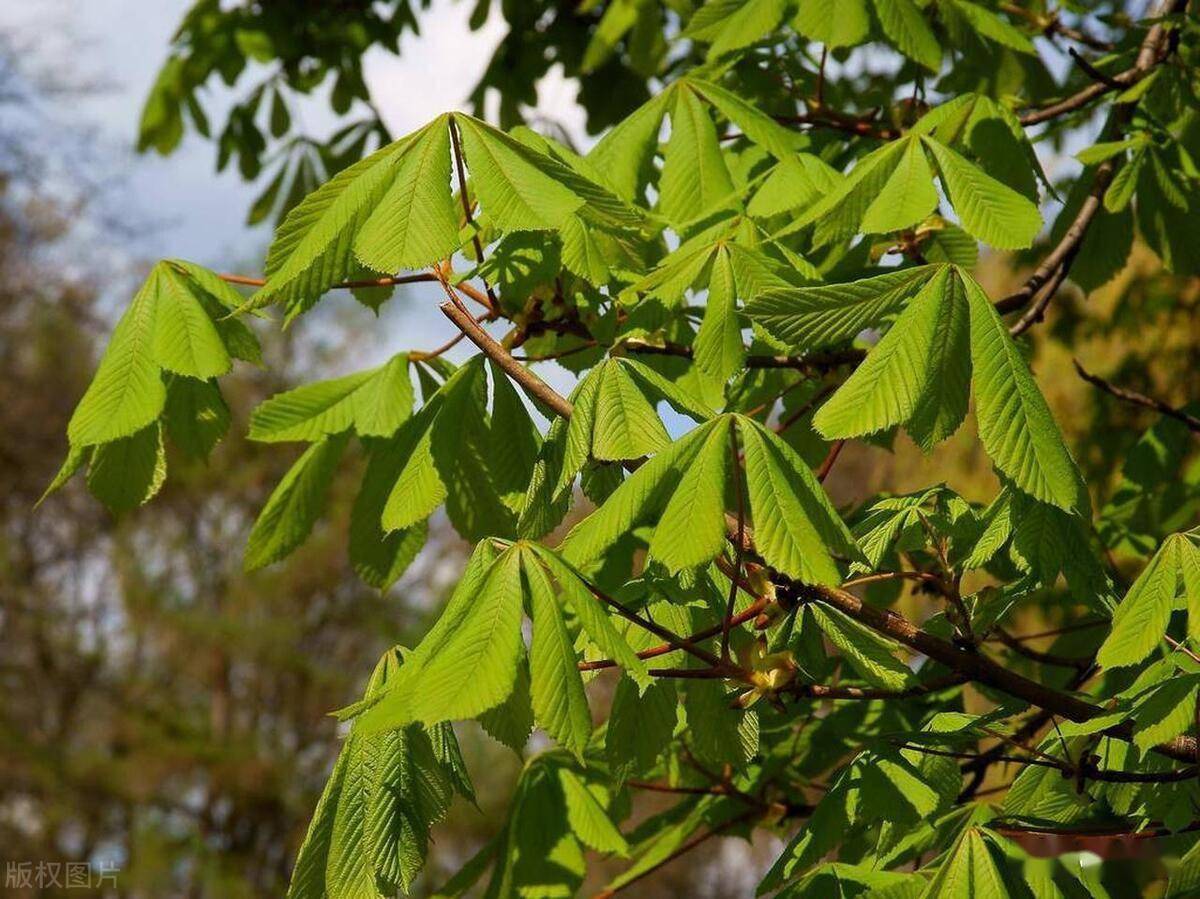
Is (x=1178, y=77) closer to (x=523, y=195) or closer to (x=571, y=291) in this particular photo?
(x=571, y=291)

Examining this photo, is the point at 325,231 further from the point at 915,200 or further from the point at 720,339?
the point at 915,200

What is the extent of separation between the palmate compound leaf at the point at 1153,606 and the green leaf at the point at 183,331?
40.7 inches

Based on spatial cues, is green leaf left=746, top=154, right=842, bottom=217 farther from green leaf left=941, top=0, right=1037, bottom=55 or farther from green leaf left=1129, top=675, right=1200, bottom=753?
green leaf left=1129, top=675, right=1200, bottom=753

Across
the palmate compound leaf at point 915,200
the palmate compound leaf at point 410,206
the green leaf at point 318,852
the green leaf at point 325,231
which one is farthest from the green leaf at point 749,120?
the green leaf at point 318,852

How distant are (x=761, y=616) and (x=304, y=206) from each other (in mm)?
637

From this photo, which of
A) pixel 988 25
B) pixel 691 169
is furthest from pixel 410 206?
→ pixel 988 25

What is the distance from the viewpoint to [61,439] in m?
12.9

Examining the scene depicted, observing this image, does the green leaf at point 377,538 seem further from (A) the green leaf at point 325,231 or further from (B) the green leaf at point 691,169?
(B) the green leaf at point 691,169

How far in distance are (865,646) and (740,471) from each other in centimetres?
23

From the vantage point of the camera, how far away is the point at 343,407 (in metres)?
1.77

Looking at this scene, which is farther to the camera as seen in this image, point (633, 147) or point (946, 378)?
point (633, 147)

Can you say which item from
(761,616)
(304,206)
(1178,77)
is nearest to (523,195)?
(304,206)

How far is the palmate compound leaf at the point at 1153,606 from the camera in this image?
3.76 feet

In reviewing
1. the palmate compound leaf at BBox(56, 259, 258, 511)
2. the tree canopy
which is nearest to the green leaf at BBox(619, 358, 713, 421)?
the tree canopy
